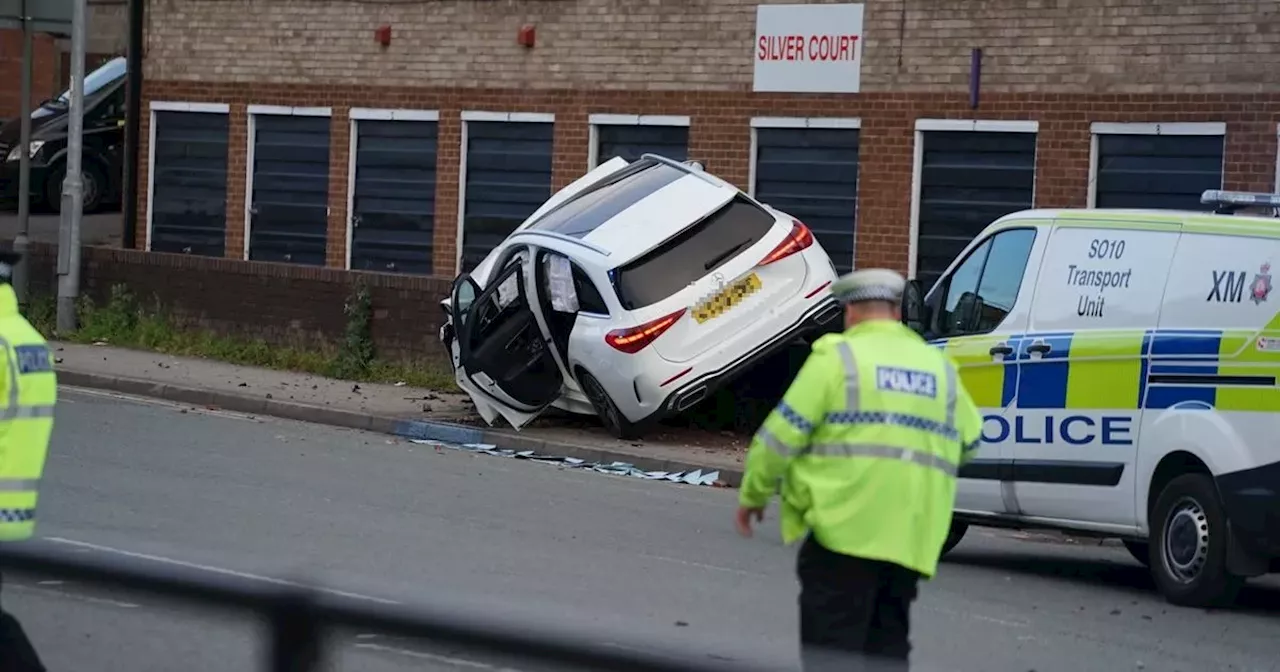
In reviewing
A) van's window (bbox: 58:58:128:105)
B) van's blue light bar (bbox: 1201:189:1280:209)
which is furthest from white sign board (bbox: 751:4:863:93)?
van's window (bbox: 58:58:128:105)

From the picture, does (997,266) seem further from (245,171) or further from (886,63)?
(245,171)

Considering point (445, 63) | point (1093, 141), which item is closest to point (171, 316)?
point (445, 63)

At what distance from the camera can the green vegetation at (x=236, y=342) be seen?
824 inches

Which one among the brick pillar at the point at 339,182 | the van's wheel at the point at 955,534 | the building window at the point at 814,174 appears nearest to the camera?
the van's wheel at the point at 955,534

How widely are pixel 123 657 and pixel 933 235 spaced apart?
657 inches

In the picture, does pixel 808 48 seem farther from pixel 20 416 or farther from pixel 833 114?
pixel 20 416

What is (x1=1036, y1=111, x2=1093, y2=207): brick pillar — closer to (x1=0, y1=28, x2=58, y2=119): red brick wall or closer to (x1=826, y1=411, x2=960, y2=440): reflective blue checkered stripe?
(x1=826, y1=411, x2=960, y2=440): reflective blue checkered stripe

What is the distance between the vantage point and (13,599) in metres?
3.94

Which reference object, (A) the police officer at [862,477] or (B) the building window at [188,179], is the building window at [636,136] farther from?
(A) the police officer at [862,477]

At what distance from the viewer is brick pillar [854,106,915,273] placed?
65.4 ft

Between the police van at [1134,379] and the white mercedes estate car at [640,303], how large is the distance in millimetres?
4238

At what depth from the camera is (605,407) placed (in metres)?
16.4

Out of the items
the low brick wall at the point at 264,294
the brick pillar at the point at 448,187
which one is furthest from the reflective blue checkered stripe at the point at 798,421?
the brick pillar at the point at 448,187

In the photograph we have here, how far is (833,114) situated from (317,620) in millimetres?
17624
